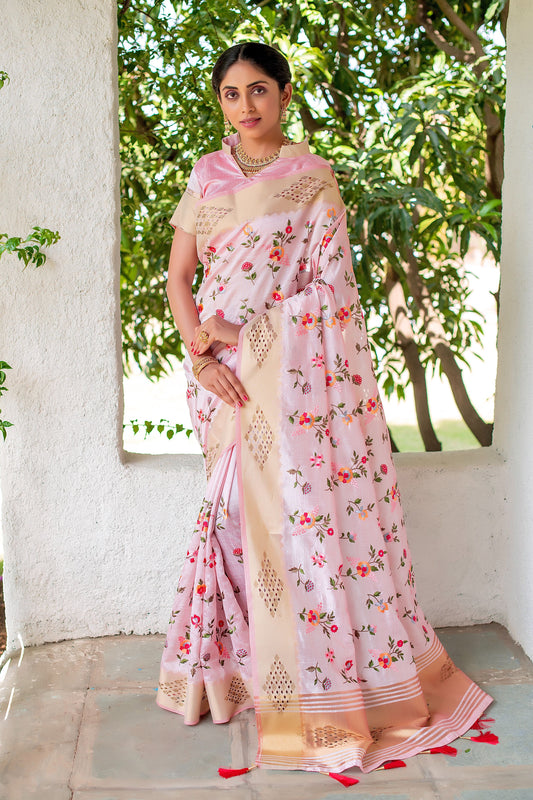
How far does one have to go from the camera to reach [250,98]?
2127mm

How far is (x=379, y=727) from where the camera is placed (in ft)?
7.23

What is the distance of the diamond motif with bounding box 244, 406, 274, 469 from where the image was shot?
2152 millimetres

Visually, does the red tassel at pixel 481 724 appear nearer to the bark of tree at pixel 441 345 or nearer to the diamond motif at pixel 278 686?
the diamond motif at pixel 278 686

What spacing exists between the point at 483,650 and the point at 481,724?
429 millimetres

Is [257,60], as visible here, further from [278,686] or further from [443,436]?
[443,436]

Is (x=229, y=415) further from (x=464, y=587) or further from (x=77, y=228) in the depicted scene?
(x=464, y=587)

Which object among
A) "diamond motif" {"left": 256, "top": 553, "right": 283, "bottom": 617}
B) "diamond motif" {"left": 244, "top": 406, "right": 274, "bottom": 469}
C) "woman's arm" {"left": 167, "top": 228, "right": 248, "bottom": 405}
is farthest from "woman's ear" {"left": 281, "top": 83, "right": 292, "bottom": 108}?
"diamond motif" {"left": 256, "top": 553, "right": 283, "bottom": 617}

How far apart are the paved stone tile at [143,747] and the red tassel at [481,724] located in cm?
58

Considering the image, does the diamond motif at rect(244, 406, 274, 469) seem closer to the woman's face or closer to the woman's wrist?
the woman's wrist

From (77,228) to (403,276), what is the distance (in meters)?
1.23

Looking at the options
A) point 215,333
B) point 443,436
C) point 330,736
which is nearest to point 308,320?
point 215,333

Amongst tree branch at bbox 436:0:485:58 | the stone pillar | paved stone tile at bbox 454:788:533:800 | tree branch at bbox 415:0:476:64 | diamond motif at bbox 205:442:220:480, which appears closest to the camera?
paved stone tile at bbox 454:788:533:800

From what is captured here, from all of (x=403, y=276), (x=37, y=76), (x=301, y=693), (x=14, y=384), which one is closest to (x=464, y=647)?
(x=301, y=693)

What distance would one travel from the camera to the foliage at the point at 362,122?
9.70 ft
